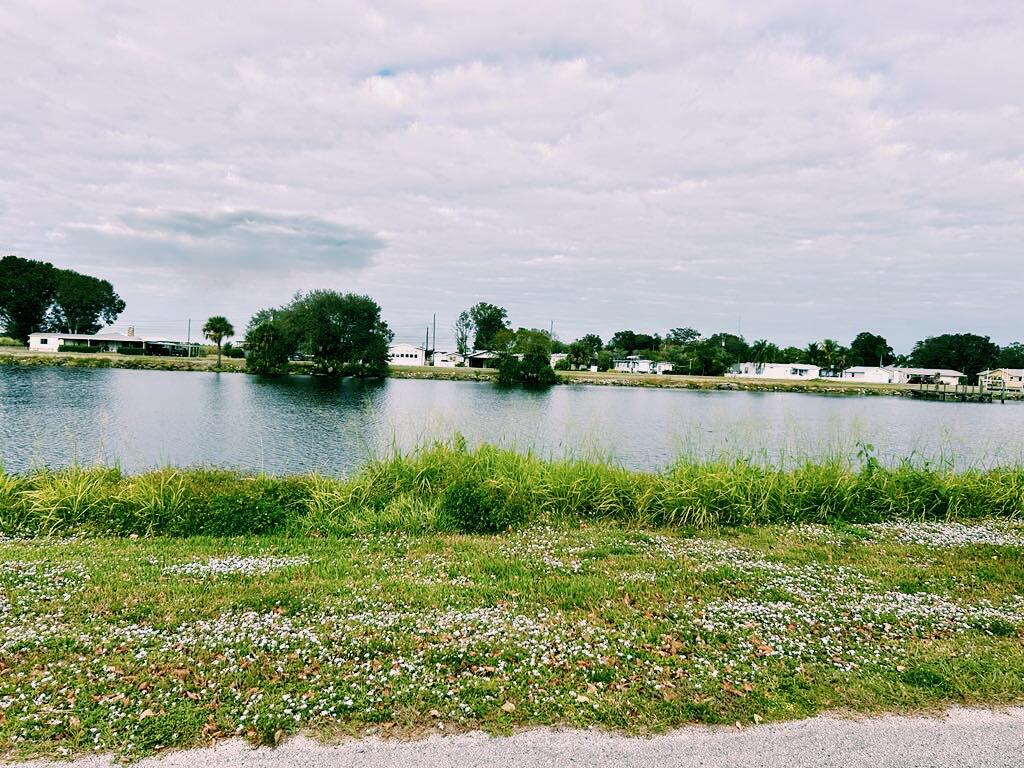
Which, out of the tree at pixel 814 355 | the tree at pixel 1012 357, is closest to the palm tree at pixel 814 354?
the tree at pixel 814 355

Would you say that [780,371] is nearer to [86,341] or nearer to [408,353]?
[408,353]

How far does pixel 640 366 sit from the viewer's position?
138m

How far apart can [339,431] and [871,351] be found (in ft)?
557

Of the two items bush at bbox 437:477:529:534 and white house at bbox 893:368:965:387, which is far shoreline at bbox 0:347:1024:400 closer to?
white house at bbox 893:368:965:387

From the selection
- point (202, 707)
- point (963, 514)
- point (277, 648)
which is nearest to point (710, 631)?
point (277, 648)

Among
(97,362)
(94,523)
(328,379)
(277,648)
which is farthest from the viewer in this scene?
(97,362)

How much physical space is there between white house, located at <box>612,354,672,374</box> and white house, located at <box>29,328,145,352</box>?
3994 inches

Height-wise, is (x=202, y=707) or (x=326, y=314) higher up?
(x=326, y=314)

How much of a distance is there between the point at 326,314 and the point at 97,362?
118 feet

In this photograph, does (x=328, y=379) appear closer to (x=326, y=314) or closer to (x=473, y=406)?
(x=326, y=314)

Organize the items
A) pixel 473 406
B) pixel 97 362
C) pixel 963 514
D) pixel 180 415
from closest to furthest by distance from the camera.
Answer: pixel 963 514 < pixel 180 415 < pixel 473 406 < pixel 97 362

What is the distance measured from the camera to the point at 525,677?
448 centimetres

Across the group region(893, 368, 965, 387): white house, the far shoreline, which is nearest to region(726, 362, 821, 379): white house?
region(893, 368, 965, 387): white house

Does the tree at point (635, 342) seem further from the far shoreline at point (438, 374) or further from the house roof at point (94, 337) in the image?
the house roof at point (94, 337)
